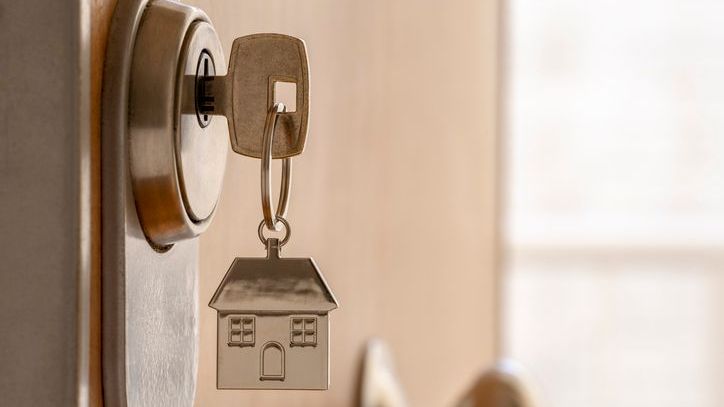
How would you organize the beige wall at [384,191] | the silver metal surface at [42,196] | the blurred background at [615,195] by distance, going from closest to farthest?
the silver metal surface at [42,196], the beige wall at [384,191], the blurred background at [615,195]

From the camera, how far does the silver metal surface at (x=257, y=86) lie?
21 cm

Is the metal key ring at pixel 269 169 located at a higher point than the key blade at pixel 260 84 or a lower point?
lower

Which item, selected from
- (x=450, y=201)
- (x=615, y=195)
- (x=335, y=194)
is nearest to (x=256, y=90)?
(x=335, y=194)

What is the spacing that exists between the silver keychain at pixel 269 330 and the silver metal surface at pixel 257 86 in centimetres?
Result: 1

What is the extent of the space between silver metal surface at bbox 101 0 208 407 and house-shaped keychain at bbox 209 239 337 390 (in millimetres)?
14

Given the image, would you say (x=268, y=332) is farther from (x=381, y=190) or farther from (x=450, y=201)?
(x=450, y=201)

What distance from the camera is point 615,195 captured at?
6.11ft

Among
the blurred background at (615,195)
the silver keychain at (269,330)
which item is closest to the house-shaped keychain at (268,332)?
the silver keychain at (269,330)

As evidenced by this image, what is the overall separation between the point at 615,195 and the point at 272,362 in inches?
67.9

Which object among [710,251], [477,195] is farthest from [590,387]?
[477,195]

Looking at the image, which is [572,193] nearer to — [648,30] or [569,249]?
[569,249]

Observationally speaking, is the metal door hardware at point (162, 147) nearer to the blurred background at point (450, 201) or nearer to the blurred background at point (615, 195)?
the blurred background at point (450, 201)

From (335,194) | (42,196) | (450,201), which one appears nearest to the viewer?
(42,196)

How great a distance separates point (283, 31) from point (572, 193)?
161 centimetres
